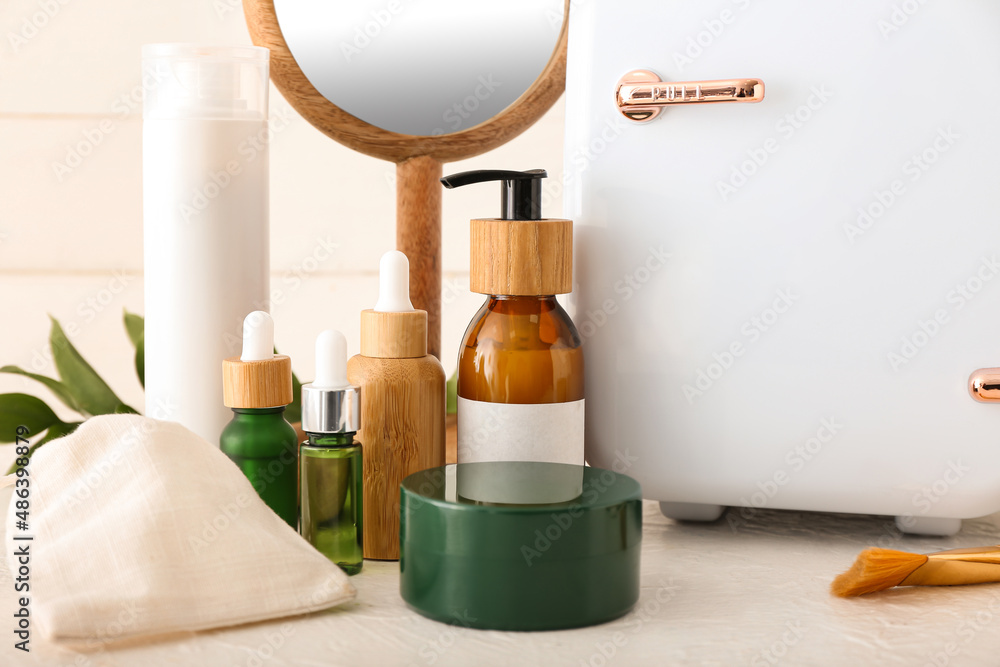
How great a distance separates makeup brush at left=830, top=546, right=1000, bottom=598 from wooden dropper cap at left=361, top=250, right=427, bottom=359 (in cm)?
25

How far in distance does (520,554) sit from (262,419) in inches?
7.1

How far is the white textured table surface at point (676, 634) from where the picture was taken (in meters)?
0.39

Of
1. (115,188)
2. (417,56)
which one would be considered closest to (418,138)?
(417,56)

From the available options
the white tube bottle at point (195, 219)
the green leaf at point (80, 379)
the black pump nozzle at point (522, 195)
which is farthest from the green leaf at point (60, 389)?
the black pump nozzle at point (522, 195)

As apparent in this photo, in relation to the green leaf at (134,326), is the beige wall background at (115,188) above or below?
above

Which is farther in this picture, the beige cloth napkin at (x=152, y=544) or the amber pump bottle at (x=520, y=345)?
the amber pump bottle at (x=520, y=345)

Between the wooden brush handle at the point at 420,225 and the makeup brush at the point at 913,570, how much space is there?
320 millimetres

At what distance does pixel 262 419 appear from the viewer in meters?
0.51

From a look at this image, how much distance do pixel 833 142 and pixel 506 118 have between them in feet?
0.74

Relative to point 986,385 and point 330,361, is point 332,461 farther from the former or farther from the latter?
point 986,385

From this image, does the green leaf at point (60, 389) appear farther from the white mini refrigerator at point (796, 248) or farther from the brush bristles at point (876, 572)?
the brush bristles at point (876, 572)

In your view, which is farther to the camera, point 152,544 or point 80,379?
point 80,379

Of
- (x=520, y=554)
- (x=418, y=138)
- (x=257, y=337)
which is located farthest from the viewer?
(x=418, y=138)

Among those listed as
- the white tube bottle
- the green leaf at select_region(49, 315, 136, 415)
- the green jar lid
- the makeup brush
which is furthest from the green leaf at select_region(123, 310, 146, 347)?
the makeup brush
